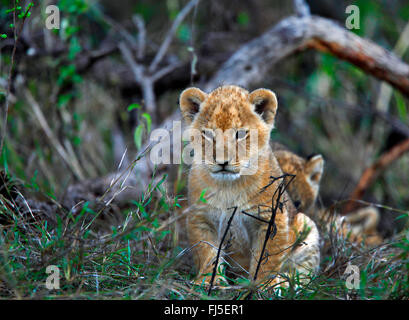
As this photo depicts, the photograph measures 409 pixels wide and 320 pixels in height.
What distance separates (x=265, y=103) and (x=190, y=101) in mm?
696

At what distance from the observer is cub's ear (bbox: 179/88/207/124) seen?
4205mm

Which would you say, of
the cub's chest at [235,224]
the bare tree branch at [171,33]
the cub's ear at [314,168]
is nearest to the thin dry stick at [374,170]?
the cub's ear at [314,168]

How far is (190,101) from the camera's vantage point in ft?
14.1

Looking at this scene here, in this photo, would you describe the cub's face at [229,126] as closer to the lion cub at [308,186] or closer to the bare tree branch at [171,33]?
the lion cub at [308,186]

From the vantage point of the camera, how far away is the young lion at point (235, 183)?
3.93m

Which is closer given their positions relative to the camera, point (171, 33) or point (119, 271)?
point (119, 271)

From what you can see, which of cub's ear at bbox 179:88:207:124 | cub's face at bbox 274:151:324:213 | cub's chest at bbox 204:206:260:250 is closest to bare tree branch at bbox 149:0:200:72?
cub's face at bbox 274:151:324:213

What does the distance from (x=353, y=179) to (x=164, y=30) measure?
4888 millimetres

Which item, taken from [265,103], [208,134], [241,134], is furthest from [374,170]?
[208,134]

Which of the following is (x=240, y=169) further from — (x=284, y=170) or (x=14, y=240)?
(x=14, y=240)

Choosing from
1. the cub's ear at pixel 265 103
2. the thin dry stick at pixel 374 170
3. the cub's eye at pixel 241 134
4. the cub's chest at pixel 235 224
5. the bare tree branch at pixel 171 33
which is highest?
the bare tree branch at pixel 171 33

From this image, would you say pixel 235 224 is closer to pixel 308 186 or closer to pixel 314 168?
pixel 308 186

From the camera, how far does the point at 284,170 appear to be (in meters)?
5.36
